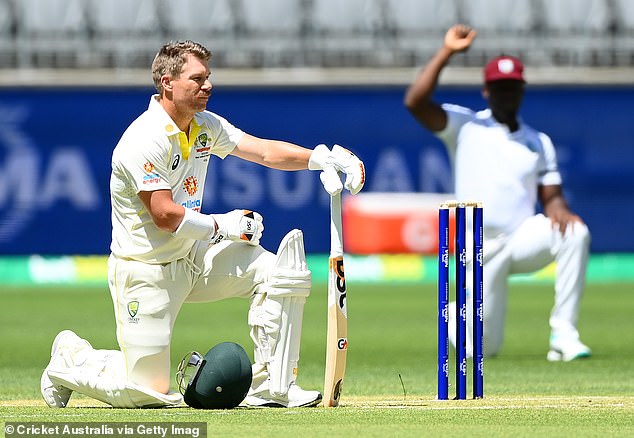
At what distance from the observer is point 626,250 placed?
661 inches

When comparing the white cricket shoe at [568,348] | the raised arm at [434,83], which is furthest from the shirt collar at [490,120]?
the white cricket shoe at [568,348]

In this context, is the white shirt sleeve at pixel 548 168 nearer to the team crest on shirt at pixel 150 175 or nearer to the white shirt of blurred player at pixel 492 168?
the white shirt of blurred player at pixel 492 168

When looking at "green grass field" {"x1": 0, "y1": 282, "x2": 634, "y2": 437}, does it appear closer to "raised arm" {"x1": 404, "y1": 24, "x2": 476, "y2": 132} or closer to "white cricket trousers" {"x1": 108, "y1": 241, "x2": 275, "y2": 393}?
"white cricket trousers" {"x1": 108, "y1": 241, "x2": 275, "y2": 393}

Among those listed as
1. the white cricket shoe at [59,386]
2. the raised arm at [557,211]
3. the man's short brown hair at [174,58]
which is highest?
the man's short brown hair at [174,58]

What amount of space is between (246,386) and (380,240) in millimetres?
10953

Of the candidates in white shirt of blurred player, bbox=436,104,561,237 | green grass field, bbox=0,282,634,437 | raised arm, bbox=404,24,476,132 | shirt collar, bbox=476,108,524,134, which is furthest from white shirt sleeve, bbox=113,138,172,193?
shirt collar, bbox=476,108,524,134

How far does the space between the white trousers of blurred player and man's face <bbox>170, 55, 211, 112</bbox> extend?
2.97 metres

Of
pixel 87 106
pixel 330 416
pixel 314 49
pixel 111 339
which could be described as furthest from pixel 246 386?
pixel 314 49

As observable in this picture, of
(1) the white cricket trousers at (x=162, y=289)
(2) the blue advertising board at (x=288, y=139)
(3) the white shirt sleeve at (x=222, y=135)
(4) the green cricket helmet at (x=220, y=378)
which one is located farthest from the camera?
(2) the blue advertising board at (x=288, y=139)

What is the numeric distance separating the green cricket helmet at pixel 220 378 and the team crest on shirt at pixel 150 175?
664mm

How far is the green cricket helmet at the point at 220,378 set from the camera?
5055 mm

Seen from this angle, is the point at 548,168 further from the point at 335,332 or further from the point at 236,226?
the point at 236,226

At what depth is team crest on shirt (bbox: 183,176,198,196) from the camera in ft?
17.5

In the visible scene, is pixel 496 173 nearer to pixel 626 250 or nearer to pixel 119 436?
pixel 119 436
